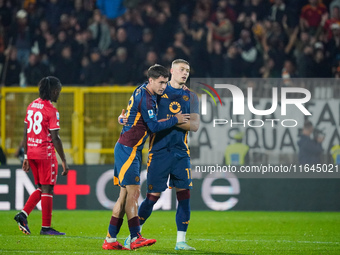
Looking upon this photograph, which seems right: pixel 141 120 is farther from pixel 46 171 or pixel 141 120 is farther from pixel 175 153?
pixel 46 171

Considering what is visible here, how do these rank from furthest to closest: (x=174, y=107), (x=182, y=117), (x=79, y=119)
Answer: (x=79, y=119), (x=174, y=107), (x=182, y=117)

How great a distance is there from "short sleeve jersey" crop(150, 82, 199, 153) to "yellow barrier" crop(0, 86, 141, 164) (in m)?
5.73

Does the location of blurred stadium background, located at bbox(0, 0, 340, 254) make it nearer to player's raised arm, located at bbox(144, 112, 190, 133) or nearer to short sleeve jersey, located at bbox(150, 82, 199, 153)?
short sleeve jersey, located at bbox(150, 82, 199, 153)

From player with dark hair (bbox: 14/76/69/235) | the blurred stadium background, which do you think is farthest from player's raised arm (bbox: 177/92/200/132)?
the blurred stadium background

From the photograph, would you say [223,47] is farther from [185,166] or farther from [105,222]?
[185,166]

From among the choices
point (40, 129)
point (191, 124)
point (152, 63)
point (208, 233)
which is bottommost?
point (208, 233)

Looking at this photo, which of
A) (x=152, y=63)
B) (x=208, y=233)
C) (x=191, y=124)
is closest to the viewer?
(x=191, y=124)

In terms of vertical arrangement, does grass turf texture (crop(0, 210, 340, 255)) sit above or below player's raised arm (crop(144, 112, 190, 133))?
below

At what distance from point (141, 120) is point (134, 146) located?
0.30 m

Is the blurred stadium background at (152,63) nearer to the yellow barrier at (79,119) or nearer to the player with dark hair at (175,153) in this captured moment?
the yellow barrier at (79,119)

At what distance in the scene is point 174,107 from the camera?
7.70 metres

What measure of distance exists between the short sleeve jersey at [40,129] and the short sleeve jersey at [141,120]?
72.7 inches

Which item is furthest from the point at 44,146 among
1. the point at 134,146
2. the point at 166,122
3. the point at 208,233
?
the point at 208,233

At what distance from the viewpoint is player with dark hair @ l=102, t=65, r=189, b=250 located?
7.14 m
